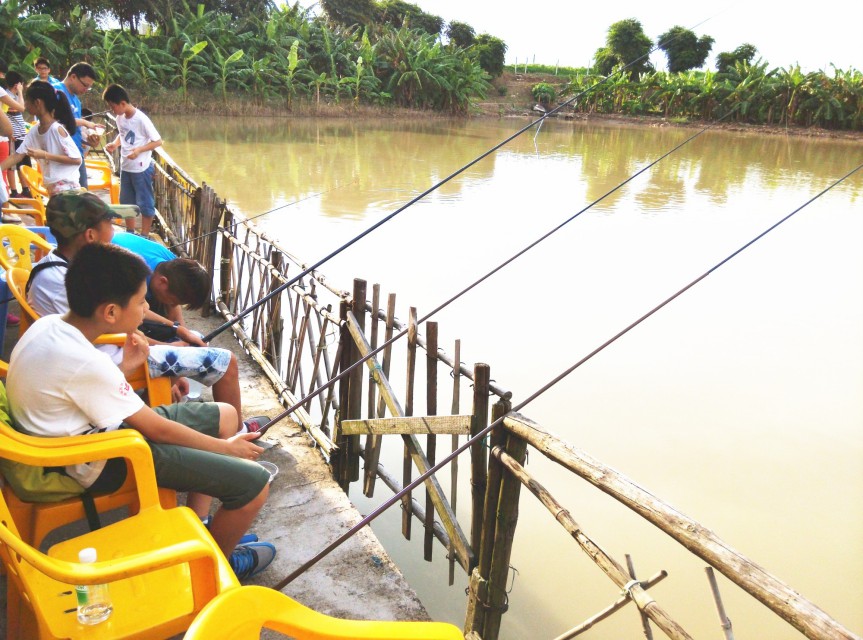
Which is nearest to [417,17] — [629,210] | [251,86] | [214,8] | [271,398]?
[214,8]

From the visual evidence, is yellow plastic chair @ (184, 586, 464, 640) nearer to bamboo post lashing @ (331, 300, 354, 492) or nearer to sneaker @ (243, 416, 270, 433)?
sneaker @ (243, 416, 270, 433)

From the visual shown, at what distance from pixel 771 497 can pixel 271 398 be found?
9.03 feet

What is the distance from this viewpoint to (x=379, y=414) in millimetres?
3053

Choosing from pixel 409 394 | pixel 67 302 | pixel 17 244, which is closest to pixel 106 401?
pixel 67 302

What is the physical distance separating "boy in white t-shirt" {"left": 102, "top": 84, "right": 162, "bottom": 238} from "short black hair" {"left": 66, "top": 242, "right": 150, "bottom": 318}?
4.06m

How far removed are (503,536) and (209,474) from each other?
930mm

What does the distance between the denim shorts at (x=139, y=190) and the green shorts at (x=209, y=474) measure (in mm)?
4176

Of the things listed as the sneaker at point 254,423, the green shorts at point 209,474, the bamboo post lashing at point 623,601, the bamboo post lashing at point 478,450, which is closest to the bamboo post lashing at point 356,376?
the sneaker at point 254,423

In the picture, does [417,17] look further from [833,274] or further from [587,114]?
[833,274]

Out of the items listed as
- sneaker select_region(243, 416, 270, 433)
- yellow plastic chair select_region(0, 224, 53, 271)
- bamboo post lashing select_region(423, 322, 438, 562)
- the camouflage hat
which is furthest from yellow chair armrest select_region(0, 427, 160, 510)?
yellow plastic chair select_region(0, 224, 53, 271)

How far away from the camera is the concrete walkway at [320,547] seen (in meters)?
2.20

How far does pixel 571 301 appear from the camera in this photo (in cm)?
682

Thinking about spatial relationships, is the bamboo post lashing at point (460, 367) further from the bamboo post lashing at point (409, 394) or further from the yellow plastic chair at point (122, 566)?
the yellow plastic chair at point (122, 566)

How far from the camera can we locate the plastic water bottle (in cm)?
149
